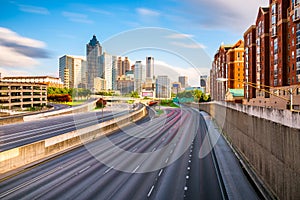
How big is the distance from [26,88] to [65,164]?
307 ft

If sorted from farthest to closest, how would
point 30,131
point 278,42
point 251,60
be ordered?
point 251,60, point 278,42, point 30,131

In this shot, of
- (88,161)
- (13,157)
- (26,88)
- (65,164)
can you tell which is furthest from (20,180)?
(26,88)

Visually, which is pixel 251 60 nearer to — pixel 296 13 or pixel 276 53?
pixel 276 53

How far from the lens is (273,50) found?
2416 inches

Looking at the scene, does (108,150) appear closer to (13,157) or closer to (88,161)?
(88,161)

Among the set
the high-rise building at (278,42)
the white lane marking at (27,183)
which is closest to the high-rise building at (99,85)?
the high-rise building at (278,42)

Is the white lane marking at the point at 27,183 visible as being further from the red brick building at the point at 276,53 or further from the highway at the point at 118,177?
the red brick building at the point at 276,53

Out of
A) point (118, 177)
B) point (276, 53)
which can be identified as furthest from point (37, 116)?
point (276, 53)

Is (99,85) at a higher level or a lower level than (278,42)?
lower

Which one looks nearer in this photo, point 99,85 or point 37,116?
point 37,116

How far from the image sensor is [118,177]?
23172 millimetres

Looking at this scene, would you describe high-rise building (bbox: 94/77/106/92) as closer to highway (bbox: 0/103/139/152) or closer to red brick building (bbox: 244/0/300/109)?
highway (bbox: 0/103/139/152)

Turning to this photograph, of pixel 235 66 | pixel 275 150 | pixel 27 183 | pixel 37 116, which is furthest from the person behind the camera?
pixel 235 66

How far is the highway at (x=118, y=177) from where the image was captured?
61.8 ft
